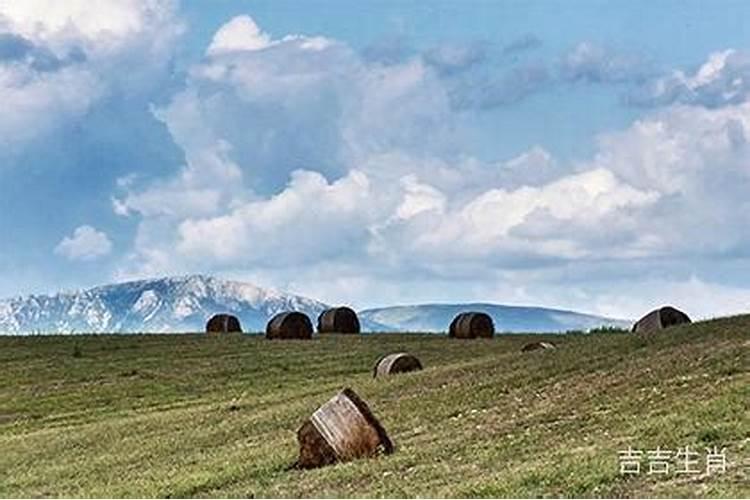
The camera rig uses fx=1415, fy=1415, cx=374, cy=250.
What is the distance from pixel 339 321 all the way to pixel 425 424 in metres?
35.8

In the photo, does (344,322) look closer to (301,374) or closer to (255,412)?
(301,374)

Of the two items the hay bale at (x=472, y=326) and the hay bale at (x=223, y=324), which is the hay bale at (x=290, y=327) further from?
the hay bale at (x=472, y=326)

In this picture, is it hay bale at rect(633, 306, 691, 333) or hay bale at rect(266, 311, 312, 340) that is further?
hay bale at rect(266, 311, 312, 340)

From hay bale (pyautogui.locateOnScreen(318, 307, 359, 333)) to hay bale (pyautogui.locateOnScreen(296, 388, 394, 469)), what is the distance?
1519 inches

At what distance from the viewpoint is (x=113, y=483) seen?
2172 centimetres

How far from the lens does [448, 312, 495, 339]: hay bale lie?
55.7 m

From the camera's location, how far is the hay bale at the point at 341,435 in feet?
66.9

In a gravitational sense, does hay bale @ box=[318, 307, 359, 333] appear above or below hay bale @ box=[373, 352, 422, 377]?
above

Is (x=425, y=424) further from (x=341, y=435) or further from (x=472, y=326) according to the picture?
(x=472, y=326)

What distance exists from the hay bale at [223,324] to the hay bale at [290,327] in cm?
556

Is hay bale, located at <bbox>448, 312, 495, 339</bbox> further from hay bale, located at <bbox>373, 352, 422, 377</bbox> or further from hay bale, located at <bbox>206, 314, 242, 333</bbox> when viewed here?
hay bale, located at <bbox>373, 352, 422, 377</bbox>

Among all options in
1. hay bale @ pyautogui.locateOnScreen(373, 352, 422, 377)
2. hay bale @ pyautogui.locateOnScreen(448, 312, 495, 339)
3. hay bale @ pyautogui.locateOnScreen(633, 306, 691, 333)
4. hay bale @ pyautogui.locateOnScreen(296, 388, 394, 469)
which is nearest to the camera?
hay bale @ pyautogui.locateOnScreen(296, 388, 394, 469)

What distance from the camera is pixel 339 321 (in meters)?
59.6

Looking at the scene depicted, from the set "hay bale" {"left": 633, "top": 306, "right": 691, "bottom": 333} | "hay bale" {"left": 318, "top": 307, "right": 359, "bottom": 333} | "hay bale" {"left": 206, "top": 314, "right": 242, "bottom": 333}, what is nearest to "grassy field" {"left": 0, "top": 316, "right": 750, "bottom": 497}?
"hay bale" {"left": 633, "top": 306, "right": 691, "bottom": 333}
